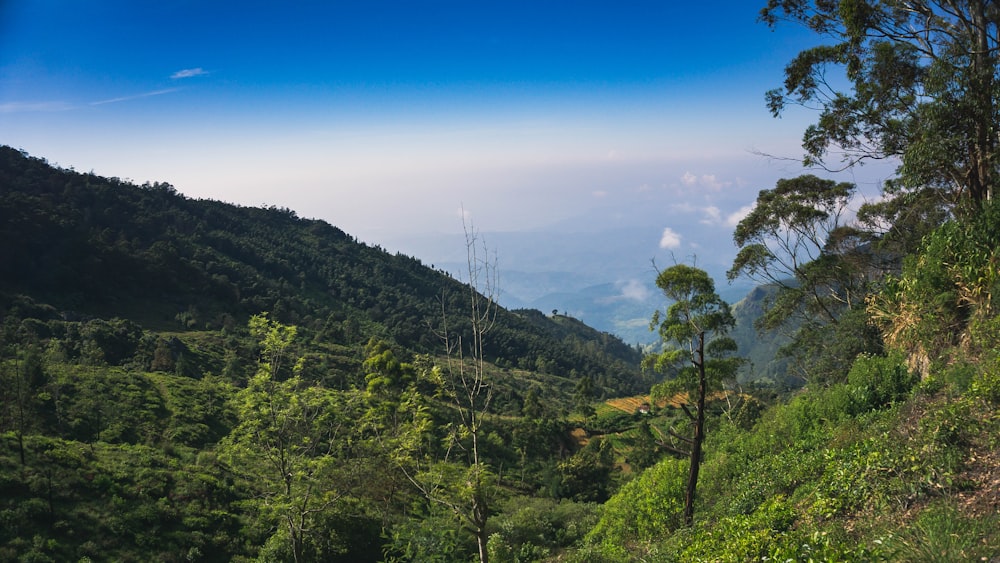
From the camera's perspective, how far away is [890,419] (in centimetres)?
766

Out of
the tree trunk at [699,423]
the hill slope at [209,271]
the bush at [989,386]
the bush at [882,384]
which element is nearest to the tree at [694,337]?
the tree trunk at [699,423]

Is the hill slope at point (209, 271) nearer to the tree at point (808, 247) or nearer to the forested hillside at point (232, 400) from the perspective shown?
the forested hillside at point (232, 400)

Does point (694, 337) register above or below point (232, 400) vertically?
above

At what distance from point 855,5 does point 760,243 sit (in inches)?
446

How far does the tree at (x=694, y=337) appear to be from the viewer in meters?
8.91

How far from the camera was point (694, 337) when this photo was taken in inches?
357

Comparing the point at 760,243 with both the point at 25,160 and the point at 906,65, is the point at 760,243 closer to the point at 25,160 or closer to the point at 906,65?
the point at 906,65

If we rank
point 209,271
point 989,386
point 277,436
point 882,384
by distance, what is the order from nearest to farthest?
point 989,386
point 882,384
point 277,436
point 209,271

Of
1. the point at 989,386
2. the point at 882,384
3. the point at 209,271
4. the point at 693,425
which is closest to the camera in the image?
the point at 989,386

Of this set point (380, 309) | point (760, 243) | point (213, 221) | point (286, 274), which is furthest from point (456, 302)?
point (760, 243)

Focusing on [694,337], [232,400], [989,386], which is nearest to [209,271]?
[232,400]

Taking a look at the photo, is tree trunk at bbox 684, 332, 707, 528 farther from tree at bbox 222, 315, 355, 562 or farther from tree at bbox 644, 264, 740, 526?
tree at bbox 222, 315, 355, 562

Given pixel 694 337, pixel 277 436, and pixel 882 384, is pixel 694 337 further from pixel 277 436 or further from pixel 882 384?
pixel 277 436

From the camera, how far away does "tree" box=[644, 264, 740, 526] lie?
8914 mm
